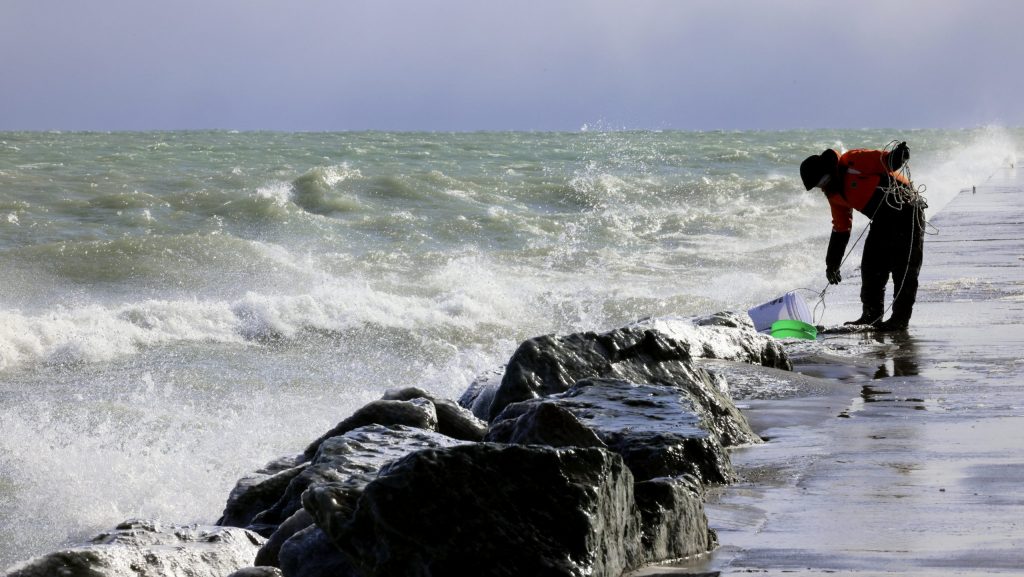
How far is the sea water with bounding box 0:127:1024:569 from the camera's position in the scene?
270 inches

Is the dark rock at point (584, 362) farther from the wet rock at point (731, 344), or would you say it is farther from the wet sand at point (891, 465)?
the wet rock at point (731, 344)

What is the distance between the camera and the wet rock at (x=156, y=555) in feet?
12.4

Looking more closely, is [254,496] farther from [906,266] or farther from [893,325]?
[906,266]

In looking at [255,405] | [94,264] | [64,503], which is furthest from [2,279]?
[64,503]

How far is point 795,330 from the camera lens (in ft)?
27.9

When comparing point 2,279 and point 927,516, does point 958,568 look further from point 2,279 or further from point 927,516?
point 2,279

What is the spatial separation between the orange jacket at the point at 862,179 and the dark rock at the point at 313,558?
19.8 feet

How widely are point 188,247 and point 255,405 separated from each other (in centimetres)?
756

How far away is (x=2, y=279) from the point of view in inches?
517

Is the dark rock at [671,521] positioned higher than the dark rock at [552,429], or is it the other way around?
the dark rock at [552,429]

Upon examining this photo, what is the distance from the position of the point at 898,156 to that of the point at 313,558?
610 centimetres

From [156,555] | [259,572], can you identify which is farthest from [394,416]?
[259,572]

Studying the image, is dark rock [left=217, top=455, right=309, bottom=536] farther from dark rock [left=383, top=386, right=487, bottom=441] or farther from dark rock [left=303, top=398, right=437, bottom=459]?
dark rock [left=383, top=386, right=487, bottom=441]

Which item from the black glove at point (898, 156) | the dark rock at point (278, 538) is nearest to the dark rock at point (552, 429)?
the dark rock at point (278, 538)
